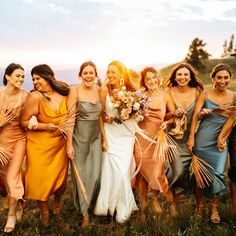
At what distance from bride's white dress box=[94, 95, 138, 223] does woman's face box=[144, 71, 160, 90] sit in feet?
2.47

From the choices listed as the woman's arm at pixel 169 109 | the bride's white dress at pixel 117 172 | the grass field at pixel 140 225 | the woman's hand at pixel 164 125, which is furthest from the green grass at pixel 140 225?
the woman's arm at pixel 169 109

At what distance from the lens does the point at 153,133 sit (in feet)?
21.9

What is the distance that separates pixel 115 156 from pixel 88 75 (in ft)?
5.14

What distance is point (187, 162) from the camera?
22.0ft

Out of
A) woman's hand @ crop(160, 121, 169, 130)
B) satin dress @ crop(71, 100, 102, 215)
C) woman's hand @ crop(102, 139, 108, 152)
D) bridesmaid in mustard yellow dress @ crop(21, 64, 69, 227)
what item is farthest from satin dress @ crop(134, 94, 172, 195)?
bridesmaid in mustard yellow dress @ crop(21, 64, 69, 227)

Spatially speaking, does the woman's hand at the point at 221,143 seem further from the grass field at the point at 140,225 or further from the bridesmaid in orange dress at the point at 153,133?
the grass field at the point at 140,225

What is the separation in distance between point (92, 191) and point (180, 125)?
1983mm

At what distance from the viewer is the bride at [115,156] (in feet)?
21.2

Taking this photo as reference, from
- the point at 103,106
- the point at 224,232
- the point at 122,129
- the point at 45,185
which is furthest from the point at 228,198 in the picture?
the point at 45,185

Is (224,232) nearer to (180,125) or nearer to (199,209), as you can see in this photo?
(199,209)

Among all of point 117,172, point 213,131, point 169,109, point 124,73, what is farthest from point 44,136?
point 213,131

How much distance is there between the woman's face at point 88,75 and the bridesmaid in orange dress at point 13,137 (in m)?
1.03

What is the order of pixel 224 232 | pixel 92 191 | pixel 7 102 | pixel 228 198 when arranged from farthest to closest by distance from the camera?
pixel 228 198
pixel 92 191
pixel 7 102
pixel 224 232

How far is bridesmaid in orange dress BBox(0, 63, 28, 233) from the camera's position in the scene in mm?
5914
